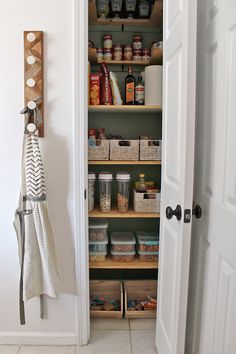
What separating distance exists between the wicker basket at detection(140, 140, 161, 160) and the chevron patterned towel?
733mm

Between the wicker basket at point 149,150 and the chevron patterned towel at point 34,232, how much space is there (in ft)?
2.40

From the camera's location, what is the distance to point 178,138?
1271 millimetres

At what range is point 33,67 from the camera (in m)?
1.59

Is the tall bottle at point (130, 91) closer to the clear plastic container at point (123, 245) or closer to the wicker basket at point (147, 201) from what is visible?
the wicker basket at point (147, 201)

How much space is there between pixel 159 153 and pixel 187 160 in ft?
2.68

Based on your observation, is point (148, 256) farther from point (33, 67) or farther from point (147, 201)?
point (33, 67)

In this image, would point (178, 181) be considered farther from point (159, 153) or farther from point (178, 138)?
point (159, 153)

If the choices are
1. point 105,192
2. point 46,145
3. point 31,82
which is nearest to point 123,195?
point 105,192

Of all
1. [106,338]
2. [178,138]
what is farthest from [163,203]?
[106,338]

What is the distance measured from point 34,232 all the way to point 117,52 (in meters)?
1.41

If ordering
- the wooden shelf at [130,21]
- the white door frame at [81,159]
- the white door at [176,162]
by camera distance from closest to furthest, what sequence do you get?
the white door at [176,162] < the white door frame at [81,159] < the wooden shelf at [130,21]

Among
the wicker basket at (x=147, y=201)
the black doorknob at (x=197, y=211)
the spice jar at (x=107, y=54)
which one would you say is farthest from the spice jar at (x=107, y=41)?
the black doorknob at (x=197, y=211)

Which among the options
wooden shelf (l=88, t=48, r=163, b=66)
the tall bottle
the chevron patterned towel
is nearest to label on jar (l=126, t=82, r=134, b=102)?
the tall bottle

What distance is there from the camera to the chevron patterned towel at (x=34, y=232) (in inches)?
61.7
